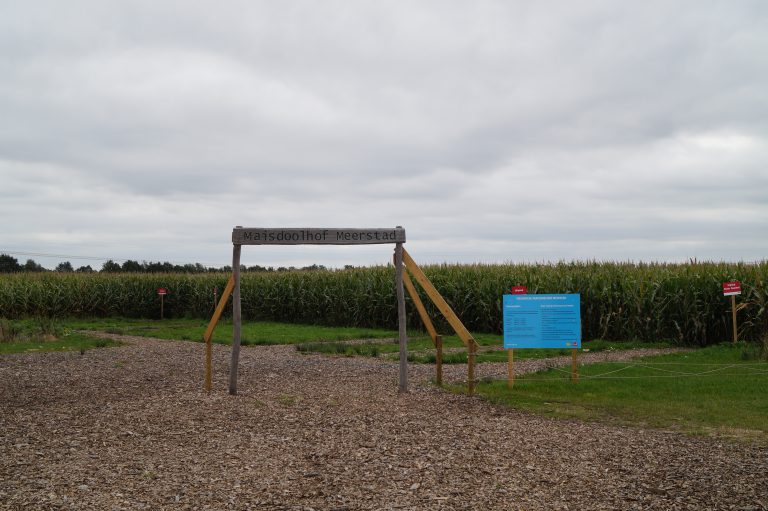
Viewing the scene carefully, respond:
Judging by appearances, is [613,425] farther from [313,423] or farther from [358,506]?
[358,506]

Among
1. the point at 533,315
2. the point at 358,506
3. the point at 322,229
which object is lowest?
the point at 358,506

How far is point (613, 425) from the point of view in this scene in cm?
905

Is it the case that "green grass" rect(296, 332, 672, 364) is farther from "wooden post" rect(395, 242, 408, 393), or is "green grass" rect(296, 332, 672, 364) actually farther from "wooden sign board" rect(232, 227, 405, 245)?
"wooden sign board" rect(232, 227, 405, 245)

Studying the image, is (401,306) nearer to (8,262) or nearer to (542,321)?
(542,321)

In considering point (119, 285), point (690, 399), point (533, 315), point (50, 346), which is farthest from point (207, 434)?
point (119, 285)

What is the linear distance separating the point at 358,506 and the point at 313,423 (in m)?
3.25

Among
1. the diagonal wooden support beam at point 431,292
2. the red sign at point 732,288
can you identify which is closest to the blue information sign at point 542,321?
the diagonal wooden support beam at point 431,292

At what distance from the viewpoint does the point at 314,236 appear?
11.3 metres

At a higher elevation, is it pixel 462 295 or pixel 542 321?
pixel 462 295

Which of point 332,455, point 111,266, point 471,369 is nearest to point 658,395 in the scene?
point 471,369

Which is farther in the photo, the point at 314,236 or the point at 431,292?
the point at 431,292

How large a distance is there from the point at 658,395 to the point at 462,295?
15823 mm

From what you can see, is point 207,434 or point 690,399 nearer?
point 207,434

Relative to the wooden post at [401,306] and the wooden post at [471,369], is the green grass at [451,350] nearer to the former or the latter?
the wooden post at [401,306]
